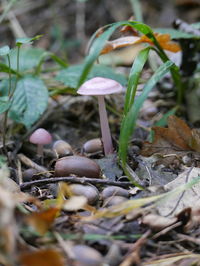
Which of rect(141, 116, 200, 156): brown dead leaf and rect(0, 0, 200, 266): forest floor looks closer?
rect(0, 0, 200, 266): forest floor

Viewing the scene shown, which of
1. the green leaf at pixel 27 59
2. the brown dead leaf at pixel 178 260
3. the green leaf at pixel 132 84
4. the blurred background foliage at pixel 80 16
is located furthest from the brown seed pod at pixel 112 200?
the blurred background foliage at pixel 80 16

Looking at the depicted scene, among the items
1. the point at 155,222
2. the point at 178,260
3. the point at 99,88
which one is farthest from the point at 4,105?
the point at 178,260

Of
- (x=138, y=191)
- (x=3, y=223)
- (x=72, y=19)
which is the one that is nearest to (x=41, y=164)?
(x=138, y=191)

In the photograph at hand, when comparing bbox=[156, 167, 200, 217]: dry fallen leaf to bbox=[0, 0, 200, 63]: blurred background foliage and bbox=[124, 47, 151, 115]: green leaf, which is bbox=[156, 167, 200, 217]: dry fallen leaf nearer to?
bbox=[124, 47, 151, 115]: green leaf

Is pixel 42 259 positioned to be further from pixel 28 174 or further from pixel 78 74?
pixel 78 74

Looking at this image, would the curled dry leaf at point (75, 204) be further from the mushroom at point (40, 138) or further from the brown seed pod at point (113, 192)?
the mushroom at point (40, 138)

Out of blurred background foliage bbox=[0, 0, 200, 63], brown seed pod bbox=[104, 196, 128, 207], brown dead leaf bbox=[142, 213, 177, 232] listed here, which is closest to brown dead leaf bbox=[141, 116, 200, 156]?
brown seed pod bbox=[104, 196, 128, 207]

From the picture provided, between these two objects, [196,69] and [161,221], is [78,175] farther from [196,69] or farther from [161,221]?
[196,69]

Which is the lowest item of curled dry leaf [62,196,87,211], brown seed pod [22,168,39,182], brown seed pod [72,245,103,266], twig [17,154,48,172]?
twig [17,154,48,172]
